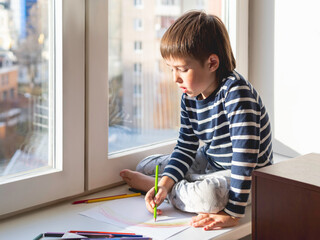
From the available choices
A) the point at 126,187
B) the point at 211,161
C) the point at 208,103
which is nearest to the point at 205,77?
the point at 208,103

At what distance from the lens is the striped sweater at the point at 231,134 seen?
97 cm

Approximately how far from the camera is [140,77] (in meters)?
1.30

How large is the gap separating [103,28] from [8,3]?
251mm

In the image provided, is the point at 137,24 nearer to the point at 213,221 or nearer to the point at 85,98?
the point at 85,98

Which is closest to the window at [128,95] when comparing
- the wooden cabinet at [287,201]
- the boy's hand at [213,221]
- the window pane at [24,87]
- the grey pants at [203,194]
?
the window pane at [24,87]

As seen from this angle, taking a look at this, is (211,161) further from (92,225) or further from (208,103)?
(92,225)

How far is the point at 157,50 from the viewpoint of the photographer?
134 centimetres

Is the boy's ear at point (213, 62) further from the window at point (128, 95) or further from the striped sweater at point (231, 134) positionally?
the window at point (128, 95)

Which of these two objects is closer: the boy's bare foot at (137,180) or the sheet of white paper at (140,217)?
the sheet of white paper at (140,217)

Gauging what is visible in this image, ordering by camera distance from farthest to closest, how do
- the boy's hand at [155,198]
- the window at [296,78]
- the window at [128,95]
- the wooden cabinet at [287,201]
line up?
the window at [296,78] → the window at [128,95] → the boy's hand at [155,198] → the wooden cabinet at [287,201]

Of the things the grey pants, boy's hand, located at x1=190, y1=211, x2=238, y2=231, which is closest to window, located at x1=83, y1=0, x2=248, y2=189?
the grey pants

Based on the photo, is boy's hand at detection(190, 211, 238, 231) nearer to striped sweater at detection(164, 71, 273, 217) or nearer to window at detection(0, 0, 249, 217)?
striped sweater at detection(164, 71, 273, 217)

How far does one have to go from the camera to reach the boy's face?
103 centimetres

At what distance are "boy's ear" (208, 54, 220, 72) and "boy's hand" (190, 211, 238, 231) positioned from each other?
355 millimetres
